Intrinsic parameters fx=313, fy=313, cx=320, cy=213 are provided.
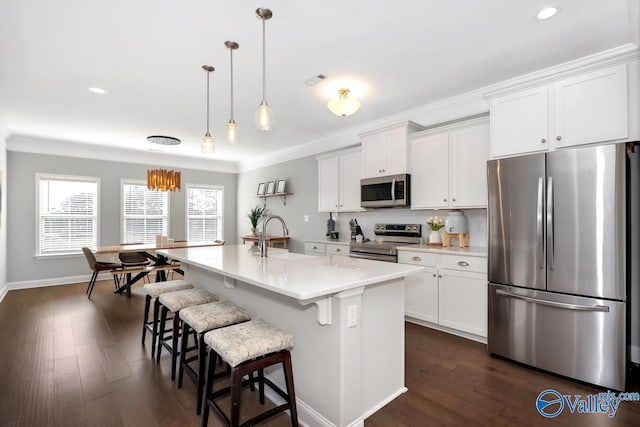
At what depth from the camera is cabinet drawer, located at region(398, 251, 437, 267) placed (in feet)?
11.1

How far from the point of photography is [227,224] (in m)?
7.64

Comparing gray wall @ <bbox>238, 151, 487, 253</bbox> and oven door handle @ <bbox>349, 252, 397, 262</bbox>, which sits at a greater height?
gray wall @ <bbox>238, 151, 487, 253</bbox>

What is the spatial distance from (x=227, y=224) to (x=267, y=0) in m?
6.24

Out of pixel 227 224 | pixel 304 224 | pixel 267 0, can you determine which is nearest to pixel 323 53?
pixel 267 0

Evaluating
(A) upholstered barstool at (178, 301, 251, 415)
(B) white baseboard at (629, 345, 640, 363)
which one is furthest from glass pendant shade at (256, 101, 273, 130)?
(B) white baseboard at (629, 345, 640, 363)

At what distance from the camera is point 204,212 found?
7332 millimetres

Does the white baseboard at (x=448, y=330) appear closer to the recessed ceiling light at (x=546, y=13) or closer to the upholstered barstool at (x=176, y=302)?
the upholstered barstool at (x=176, y=302)

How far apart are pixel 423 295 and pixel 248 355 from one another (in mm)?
2421

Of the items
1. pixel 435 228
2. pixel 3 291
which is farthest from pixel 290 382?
pixel 3 291

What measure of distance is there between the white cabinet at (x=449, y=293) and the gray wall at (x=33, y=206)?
541cm

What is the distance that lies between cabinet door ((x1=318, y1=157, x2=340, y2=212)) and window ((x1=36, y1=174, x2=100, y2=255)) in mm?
4295

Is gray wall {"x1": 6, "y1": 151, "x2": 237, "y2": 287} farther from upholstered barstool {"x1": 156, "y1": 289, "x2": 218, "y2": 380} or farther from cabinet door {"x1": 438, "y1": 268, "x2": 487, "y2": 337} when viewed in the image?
cabinet door {"x1": 438, "y1": 268, "x2": 487, "y2": 337}

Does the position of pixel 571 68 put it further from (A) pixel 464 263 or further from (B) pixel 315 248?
(B) pixel 315 248

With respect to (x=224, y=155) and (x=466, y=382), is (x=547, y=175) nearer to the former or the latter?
(x=466, y=382)
